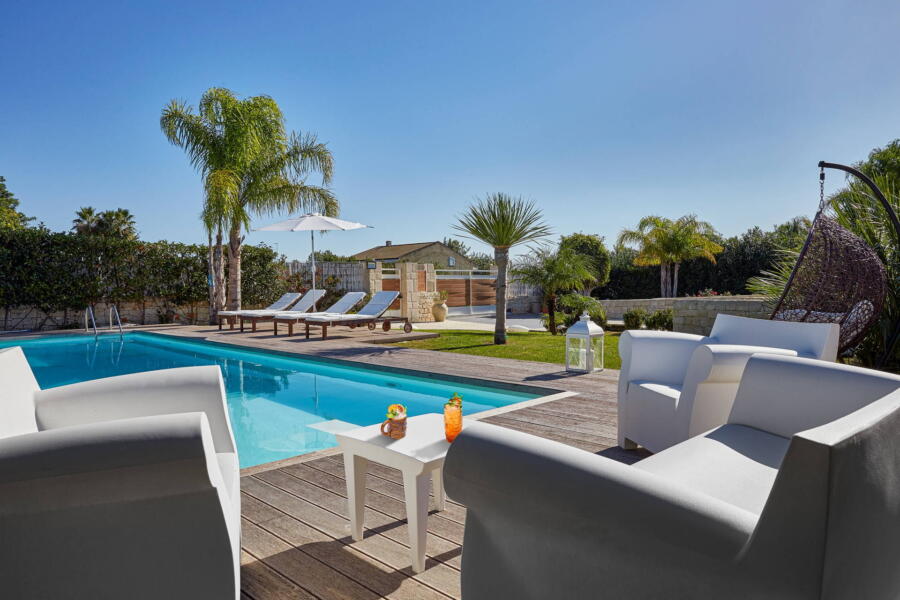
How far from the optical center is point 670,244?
68.0 ft

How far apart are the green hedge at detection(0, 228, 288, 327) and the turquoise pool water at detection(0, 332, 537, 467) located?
2.84m

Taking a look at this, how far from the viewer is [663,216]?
21688 mm

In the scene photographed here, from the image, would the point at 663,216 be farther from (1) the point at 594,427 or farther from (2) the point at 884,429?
(2) the point at 884,429

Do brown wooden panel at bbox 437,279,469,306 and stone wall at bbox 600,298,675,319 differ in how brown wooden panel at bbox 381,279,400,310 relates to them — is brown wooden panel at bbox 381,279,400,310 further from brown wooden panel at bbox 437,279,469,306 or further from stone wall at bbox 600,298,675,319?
stone wall at bbox 600,298,675,319

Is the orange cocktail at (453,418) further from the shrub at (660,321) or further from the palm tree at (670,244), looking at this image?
Answer: the palm tree at (670,244)

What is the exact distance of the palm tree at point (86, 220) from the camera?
25641 mm

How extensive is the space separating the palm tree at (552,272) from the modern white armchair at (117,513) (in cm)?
1083

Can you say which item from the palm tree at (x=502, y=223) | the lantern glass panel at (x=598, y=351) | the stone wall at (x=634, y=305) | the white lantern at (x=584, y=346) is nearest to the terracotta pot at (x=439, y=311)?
Result: the stone wall at (x=634, y=305)

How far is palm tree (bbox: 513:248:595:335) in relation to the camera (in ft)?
38.9

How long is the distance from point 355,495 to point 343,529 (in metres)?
0.23

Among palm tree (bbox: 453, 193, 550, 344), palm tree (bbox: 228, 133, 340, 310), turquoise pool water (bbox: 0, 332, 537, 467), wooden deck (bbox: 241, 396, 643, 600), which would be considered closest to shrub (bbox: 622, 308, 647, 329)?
palm tree (bbox: 453, 193, 550, 344)

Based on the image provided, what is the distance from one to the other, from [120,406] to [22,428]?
319 millimetres

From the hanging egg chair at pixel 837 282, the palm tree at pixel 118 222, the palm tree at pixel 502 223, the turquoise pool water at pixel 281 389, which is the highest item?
the palm tree at pixel 118 222

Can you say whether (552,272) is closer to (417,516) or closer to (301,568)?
(417,516)
